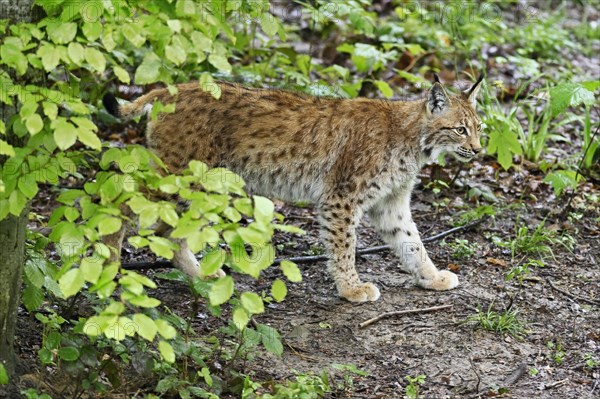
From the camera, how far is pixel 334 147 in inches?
234

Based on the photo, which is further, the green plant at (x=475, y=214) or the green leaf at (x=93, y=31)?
the green plant at (x=475, y=214)

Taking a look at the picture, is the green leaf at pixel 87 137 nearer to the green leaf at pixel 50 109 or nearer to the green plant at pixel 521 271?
the green leaf at pixel 50 109

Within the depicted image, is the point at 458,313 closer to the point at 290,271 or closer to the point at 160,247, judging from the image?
the point at 290,271

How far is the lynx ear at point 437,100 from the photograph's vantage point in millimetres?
5863

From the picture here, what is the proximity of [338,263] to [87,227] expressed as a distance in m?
2.53

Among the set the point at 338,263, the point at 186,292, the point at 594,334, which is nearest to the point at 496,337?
the point at 594,334

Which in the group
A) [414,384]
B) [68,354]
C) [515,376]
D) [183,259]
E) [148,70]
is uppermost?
[148,70]

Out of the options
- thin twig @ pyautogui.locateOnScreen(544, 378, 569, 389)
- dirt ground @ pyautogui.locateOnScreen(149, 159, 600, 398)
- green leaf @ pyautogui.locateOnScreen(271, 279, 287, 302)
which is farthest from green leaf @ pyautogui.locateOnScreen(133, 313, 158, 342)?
thin twig @ pyautogui.locateOnScreen(544, 378, 569, 389)

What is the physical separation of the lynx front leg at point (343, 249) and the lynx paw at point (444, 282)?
0.39m

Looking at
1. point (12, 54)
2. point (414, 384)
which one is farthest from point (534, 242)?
point (12, 54)

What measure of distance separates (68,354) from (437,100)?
9.68 feet

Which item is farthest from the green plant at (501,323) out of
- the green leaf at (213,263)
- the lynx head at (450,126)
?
the green leaf at (213,263)

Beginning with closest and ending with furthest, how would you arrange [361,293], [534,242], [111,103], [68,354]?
1. [68,354]
2. [111,103]
3. [361,293]
4. [534,242]

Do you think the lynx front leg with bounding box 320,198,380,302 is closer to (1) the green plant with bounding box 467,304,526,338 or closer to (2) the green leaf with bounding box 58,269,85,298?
(1) the green plant with bounding box 467,304,526,338
